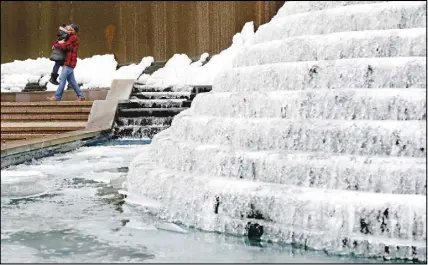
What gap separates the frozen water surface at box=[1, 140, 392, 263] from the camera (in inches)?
144

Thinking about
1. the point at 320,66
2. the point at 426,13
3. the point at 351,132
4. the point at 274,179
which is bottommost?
the point at 274,179

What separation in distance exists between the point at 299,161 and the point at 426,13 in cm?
182

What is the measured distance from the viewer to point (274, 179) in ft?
14.8

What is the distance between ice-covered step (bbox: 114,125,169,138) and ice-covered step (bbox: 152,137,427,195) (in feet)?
20.1

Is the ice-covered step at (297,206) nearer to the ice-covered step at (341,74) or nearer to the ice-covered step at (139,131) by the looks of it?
the ice-covered step at (341,74)

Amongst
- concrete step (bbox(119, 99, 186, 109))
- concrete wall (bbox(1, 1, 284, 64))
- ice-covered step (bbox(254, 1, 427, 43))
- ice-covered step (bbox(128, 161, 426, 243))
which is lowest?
ice-covered step (bbox(128, 161, 426, 243))

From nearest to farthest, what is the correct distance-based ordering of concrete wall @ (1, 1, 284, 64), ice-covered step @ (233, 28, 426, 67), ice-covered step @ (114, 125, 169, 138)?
ice-covered step @ (233, 28, 426, 67) < ice-covered step @ (114, 125, 169, 138) < concrete wall @ (1, 1, 284, 64)

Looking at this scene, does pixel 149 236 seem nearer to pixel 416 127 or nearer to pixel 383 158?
pixel 383 158

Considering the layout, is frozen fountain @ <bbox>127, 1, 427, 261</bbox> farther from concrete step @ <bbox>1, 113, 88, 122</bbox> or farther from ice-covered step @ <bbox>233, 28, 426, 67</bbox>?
concrete step @ <bbox>1, 113, 88, 122</bbox>

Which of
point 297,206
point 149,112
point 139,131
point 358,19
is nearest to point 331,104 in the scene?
point 297,206

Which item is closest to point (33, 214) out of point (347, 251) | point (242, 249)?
point (242, 249)

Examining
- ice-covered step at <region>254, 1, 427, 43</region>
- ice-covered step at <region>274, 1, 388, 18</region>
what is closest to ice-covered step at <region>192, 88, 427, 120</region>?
ice-covered step at <region>254, 1, 427, 43</region>

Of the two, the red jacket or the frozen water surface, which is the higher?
the red jacket

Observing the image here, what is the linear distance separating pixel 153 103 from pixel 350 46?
737 cm
